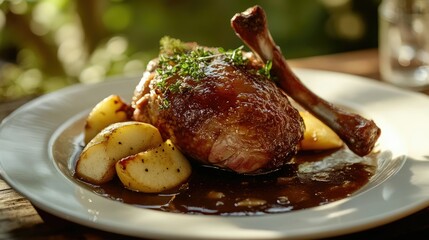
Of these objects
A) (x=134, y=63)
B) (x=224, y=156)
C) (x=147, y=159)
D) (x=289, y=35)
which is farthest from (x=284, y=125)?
(x=289, y=35)

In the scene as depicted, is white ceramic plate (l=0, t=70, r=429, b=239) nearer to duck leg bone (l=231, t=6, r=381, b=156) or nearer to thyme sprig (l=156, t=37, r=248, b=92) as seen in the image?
duck leg bone (l=231, t=6, r=381, b=156)

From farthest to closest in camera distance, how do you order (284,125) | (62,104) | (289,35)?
1. (289,35)
2. (62,104)
3. (284,125)

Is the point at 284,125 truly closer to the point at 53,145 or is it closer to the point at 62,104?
the point at 53,145

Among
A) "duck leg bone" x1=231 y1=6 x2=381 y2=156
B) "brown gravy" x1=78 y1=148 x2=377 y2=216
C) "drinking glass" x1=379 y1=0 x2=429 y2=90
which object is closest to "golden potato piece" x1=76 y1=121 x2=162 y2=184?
"brown gravy" x1=78 y1=148 x2=377 y2=216

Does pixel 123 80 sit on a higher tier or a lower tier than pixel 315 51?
higher

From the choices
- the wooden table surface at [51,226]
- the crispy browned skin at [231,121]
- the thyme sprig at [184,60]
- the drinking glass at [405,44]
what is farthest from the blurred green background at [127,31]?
the wooden table surface at [51,226]

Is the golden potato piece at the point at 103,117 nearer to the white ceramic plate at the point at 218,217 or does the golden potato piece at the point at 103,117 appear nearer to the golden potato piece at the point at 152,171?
the white ceramic plate at the point at 218,217

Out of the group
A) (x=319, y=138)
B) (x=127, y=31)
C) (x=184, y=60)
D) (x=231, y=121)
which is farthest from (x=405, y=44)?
(x=127, y=31)
